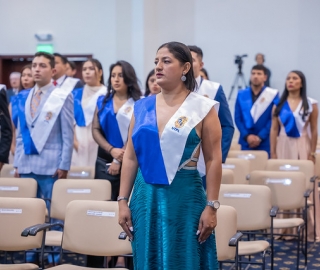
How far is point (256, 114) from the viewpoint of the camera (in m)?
6.95

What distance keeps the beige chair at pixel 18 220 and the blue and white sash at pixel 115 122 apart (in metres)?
1.06

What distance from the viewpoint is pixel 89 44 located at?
10422 mm

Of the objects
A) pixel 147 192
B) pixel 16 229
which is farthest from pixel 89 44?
pixel 147 192

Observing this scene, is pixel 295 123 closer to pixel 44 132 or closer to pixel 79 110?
pixel 79 110

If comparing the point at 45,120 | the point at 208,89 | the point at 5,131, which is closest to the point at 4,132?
the point at 5,131

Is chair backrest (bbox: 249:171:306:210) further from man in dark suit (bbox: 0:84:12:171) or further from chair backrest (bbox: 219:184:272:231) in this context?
man in dark suit (bbox: 0:84:12:171)

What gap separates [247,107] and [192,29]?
162 inches

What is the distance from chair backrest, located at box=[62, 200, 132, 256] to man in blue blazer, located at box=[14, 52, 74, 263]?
1.07m

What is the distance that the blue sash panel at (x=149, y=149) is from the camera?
8.38 ft

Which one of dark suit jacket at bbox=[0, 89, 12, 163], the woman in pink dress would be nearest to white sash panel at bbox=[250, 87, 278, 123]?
the woman in pink dress

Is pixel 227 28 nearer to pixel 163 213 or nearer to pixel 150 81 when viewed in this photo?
pixel 150 81

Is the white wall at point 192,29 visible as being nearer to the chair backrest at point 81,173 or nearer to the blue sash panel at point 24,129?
the chair backrest at point 81,173

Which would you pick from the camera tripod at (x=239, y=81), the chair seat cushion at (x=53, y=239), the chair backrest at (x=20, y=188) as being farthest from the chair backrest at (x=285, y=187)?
the camera tripod at (x=239, y=81)

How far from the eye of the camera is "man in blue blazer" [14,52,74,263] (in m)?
4.61
